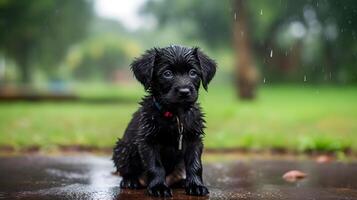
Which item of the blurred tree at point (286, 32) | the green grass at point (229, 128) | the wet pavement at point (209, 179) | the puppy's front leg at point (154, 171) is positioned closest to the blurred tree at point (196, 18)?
the blurred tree at point (286, 32)

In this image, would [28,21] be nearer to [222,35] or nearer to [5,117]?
[222,35]

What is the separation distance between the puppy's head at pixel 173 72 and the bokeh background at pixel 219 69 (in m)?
5.65

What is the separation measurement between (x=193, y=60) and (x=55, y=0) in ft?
114

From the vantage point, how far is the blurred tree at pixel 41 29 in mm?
37594

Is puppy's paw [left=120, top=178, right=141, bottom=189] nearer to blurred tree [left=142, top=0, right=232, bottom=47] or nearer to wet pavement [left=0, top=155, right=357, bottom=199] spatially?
wet pavement [left=0, top=155, right=357, bottom=199]

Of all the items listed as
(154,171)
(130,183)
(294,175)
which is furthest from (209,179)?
(154,171)

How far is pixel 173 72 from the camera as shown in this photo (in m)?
5.56

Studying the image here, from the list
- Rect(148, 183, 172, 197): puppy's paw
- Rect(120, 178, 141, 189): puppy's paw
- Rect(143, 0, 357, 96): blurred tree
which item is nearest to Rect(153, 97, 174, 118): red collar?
Rect(148, 183, 172, 197): puppy's paw

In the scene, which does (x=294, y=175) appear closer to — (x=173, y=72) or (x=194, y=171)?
(x=194, y=171)

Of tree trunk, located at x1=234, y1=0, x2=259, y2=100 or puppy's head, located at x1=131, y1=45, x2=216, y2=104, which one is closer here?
puppy's head, located at x1=131, y1=45, x2=216, y2=104

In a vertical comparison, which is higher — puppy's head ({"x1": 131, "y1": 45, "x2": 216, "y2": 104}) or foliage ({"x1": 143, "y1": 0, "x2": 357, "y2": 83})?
foliage ({"x1": 143, "y1": 0, "x2": 357, "y2": 83})

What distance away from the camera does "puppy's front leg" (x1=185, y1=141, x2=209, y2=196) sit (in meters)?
5.71

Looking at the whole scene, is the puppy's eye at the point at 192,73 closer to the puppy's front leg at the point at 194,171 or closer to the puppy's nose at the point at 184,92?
the puppy's nose at the point at 184,92

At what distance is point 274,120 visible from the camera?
1573cm
